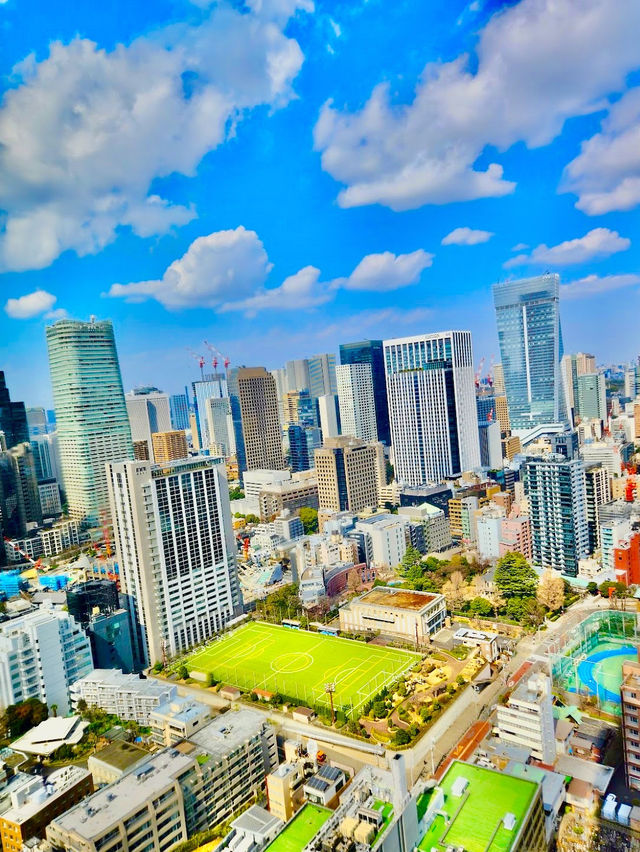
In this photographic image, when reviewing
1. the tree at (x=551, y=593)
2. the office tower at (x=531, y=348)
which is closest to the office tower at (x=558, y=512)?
the tree at (x=551, y=593)

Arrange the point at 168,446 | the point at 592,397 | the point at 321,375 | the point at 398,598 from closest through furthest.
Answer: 1. the point at 398,598
2. the point at 168,446
3. the point at 592,397
4. the point at 321,375

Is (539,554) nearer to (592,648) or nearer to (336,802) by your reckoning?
(592,648)

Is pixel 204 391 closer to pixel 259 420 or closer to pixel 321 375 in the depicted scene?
pixel 321 375

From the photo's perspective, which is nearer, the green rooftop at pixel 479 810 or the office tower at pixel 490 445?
the green rooftop at pixel 479 810

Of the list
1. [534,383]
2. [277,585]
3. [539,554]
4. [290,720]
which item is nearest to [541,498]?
[539,554]

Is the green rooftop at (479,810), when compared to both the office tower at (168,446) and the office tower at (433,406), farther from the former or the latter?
the office tower at (168,446)

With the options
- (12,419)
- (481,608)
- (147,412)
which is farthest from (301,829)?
(147,412)
